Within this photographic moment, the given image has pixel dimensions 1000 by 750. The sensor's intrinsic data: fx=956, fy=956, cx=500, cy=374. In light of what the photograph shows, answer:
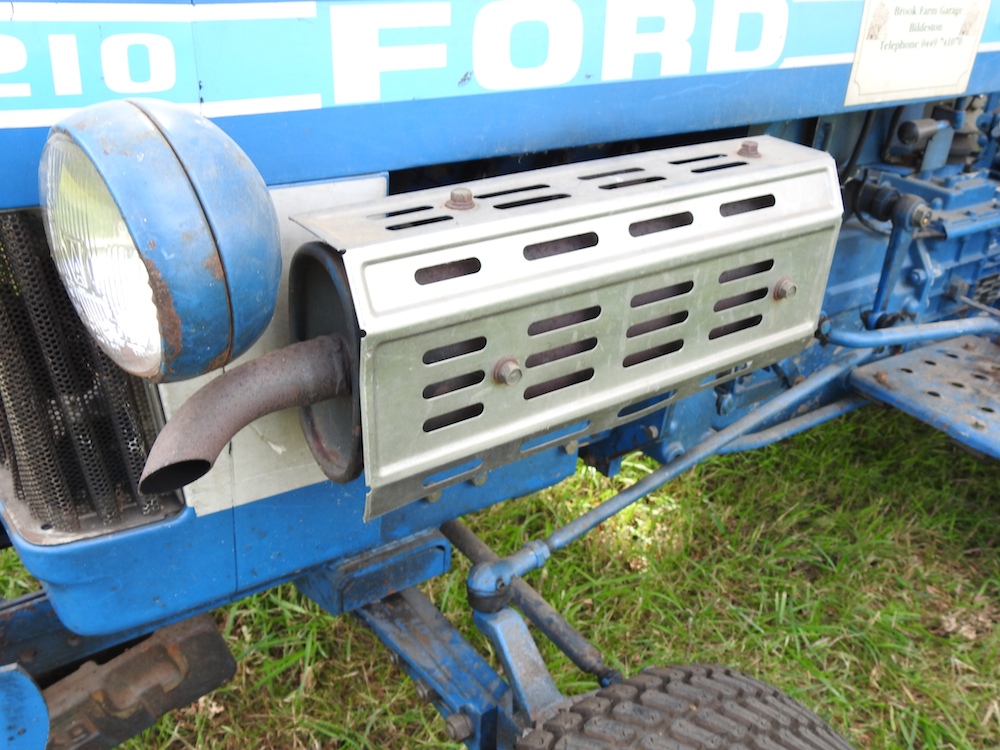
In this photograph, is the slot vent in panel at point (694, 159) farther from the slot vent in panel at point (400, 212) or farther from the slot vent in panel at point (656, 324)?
the slot vent in panel at point (400, 212)

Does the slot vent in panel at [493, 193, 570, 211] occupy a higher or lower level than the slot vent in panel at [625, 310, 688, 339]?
higher

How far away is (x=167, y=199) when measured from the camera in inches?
31.2

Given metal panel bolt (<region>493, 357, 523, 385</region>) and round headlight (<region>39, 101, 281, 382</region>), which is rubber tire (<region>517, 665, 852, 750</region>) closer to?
metal panel bolt (<region>493, 357, 523, 385</region>)

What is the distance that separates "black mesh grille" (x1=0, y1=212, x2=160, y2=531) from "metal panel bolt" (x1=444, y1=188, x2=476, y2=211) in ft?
1.38

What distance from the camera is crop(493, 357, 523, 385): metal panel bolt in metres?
1.00

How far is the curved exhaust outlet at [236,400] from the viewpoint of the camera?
0.87 meters

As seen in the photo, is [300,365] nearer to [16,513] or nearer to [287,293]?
[287,293]

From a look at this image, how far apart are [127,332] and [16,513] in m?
0.43

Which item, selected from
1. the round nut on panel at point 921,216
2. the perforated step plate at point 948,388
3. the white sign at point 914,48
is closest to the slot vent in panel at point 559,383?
the white sign at point 914,48

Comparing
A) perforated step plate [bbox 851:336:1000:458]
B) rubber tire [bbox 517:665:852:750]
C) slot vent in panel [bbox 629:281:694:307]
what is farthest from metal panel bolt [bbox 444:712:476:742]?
perforated step plate [bbox 851:336:1000:458]

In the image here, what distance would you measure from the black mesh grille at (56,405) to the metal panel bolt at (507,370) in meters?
0.42

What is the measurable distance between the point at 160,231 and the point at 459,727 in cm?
91

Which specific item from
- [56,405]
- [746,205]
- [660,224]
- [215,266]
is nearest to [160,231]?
[215,266]

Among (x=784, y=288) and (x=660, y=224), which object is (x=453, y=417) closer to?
(x=660, y=224)
